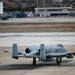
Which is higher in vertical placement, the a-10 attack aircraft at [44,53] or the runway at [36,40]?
the a-10 attack aircraft at [44,53]

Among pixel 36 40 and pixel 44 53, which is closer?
pixel 44 53

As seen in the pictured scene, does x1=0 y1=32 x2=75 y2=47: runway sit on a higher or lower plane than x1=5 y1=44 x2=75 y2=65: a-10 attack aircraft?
lower

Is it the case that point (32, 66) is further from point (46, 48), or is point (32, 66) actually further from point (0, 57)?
point (0, 57)

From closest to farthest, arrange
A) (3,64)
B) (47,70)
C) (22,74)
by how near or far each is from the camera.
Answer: (22,74)
(47,70)
(3,64)

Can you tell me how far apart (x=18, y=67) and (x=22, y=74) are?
12.1 ft

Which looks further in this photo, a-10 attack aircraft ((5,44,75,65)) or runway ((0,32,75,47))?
runway ((0,32,75,47))

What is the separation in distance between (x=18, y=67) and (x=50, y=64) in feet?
9.23

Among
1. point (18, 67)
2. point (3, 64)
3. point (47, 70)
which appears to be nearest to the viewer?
point (47, 70)

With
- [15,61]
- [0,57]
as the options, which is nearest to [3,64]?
[15,61]

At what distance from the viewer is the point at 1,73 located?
27.0 m

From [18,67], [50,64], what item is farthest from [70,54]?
[18,67]

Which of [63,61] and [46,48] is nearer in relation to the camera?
[46,48]

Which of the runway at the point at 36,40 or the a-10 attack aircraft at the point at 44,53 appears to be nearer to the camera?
the a-10 attack aircraft at the point at 44,53

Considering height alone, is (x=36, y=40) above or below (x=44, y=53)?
below
